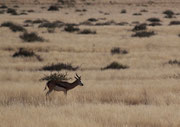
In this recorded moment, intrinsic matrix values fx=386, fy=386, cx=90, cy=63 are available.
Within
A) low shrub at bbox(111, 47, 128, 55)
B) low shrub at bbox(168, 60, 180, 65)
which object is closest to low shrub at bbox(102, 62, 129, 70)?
low shrub at bbox(168, 60, 180, 65)

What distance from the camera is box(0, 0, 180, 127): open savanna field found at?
8.11 m

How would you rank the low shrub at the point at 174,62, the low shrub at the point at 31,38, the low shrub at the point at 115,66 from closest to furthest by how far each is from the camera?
the low shrub at the point at 115,66, the low shrub at the point at 174,62, the low shrub at the point at 31,38

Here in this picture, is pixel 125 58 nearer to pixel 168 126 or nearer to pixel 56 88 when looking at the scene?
pixel 56 88

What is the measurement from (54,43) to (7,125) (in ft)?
60.4

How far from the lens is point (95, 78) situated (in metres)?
15.1

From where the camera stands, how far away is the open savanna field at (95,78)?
8109 mm

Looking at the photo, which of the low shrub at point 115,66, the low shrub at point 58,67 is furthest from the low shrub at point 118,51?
the low shrub at point 58,67

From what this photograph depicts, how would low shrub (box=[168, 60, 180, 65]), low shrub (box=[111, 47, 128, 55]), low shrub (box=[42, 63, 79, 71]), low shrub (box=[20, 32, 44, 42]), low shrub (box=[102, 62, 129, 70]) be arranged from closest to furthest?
1. low shrub (box=[42, 63, 79, 71])
2. low shrub (box=[102, 62, 129, 70])
3. low shrub (box=[168, 60, 180, 65])
4. low shrub (box=[111, 47, 128, 55])
5. low shrub (box=[20, 32, 44, 42])

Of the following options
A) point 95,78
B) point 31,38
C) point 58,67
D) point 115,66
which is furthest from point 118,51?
point 95,78

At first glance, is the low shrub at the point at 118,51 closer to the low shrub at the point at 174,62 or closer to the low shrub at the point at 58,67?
the low shrub at the point at 174,62

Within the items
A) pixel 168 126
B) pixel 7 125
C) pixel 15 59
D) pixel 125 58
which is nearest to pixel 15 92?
pixel 7 125

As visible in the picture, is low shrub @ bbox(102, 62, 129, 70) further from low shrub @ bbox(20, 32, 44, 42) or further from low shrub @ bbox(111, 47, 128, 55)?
low shrub @ bbox(20, 32, 44, 42)

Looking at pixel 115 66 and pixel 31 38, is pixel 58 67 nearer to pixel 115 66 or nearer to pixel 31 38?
pixel 115 66

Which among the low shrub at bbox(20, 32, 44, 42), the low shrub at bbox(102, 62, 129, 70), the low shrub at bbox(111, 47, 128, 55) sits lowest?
the low shrub at bbox(20, 32, 44, 42)
